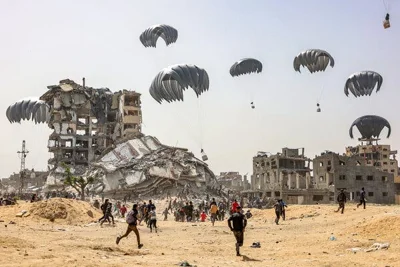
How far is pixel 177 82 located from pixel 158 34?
469 inches

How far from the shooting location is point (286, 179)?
2603 inches

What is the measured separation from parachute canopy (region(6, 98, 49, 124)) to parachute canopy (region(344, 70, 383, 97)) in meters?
52.6

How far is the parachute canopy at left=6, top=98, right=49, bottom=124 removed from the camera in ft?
259

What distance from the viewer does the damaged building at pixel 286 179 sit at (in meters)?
58.5

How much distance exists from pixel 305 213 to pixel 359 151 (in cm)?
7279

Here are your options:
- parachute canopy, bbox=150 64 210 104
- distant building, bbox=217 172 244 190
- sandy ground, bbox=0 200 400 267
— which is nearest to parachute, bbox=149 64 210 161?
parachute canopy, bbox=150 64 210 104

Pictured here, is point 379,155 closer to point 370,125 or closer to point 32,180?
point 370,125

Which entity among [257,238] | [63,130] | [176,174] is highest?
[63,130]

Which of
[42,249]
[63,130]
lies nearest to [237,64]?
[42,249]

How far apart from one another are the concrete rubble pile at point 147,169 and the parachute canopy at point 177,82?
29.2 m

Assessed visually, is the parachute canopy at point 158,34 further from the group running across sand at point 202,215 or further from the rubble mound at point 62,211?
the rubble mound at point 62,211

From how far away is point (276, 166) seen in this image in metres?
67.8

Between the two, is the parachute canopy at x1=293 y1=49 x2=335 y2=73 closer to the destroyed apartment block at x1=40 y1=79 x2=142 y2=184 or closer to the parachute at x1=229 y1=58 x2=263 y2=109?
the parachute at x1=229 y1=58 x2=263 y2=109

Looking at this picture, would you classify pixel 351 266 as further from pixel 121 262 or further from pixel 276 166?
pixel 276 166
